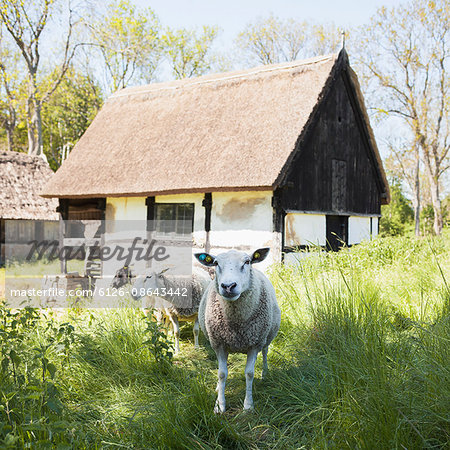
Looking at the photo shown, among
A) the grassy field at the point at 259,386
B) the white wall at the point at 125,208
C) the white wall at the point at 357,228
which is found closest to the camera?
the grassy field at the point at 259,386

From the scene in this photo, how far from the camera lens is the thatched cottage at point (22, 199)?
14820 millimetres

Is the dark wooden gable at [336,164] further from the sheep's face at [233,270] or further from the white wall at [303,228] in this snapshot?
the sheep's face at [233,270]

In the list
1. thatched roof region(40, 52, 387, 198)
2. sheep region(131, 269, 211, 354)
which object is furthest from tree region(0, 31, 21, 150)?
sheep region(131, 269, 211, 354)

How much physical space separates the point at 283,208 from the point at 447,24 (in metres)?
16.4

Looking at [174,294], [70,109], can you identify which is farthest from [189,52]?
[174,294]

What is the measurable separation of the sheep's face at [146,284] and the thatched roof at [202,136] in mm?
3686

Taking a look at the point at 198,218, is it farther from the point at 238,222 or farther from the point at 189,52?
the point at 189,52

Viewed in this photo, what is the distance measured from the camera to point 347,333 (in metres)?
3.86

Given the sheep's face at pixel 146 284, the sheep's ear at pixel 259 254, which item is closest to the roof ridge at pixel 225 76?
the sheep's face at pixel 146 284

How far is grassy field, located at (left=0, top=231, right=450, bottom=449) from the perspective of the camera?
2516mm

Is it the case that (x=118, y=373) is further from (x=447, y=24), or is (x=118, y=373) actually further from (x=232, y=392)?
(x=447, y=24)

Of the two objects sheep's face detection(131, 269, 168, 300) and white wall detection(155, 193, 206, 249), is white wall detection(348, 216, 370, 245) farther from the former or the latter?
sheep's face detection(131, 269, 168, 300)

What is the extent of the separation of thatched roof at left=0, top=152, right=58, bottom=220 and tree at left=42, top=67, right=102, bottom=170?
32.8 ft

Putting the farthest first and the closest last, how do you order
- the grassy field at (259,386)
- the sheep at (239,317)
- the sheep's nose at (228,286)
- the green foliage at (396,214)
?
the green foliage at (396,214) < the sheep at (239,317) < the sheep's nose at (228,286) < the grassy field at (259,386)
